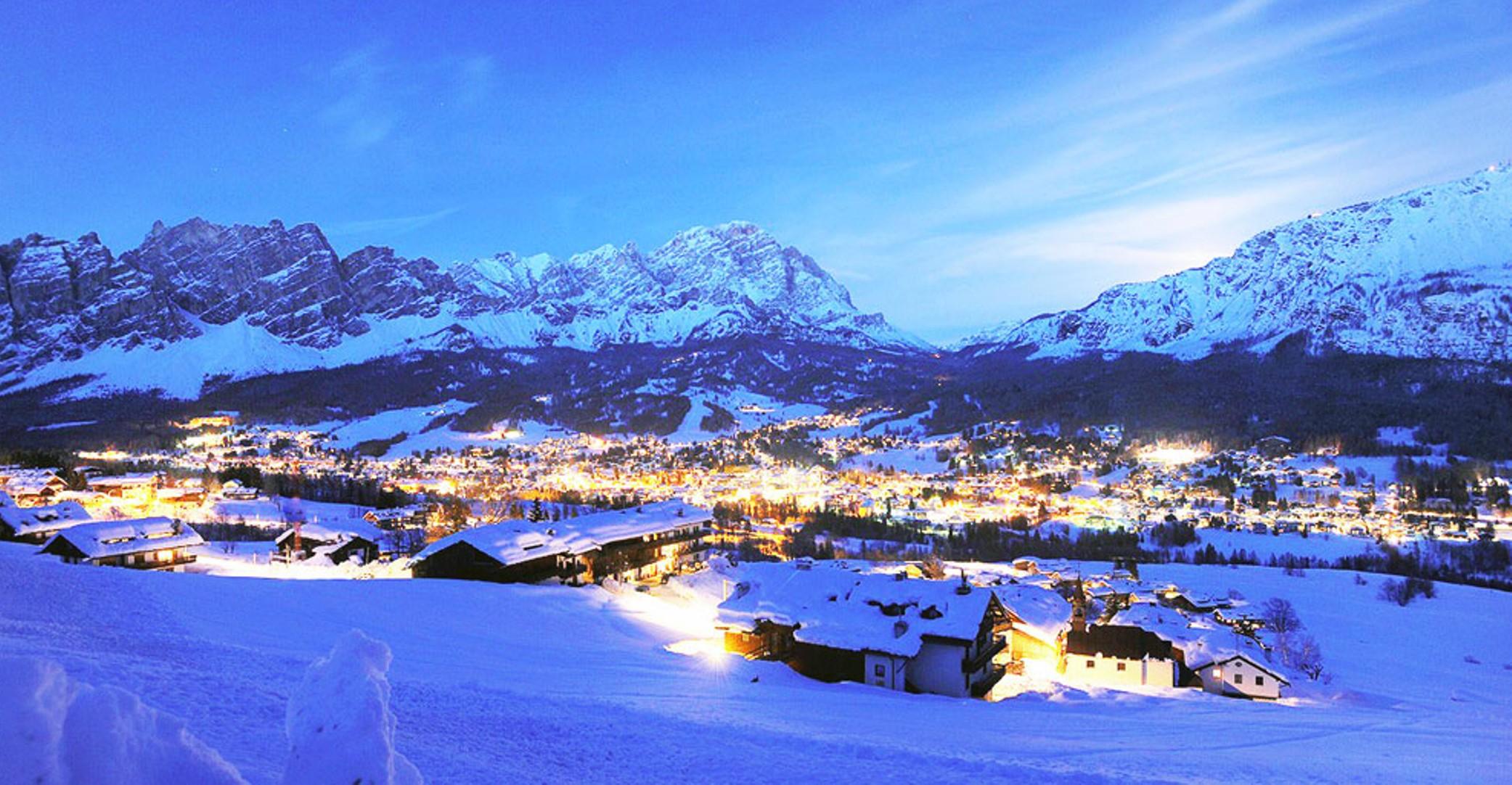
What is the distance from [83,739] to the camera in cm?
239

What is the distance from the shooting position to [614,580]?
3997 centimetres

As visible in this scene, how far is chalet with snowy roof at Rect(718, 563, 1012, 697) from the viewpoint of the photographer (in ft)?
79.4

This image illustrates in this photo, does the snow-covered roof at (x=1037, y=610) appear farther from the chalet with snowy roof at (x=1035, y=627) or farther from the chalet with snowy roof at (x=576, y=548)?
the chalet with snowy roof at (x=576, y=548)

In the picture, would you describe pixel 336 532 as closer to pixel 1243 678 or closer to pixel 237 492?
pixel 237 492

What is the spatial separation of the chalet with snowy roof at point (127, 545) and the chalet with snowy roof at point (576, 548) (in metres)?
12.6

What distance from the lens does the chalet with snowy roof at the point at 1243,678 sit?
28.8 meters

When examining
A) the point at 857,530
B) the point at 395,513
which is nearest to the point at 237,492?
the point at 395,513

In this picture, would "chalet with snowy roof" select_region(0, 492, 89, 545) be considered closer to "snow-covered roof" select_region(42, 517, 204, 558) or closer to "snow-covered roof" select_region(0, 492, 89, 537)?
"snow-covered roof" select_region(0, 492, 89, 537)

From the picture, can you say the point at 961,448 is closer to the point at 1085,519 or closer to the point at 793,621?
the point at 1085,519

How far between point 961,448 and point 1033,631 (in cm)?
12401

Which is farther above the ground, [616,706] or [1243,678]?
[616,706]

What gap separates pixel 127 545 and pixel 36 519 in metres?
11.7

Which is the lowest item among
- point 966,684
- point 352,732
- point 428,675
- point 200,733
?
point 966,684

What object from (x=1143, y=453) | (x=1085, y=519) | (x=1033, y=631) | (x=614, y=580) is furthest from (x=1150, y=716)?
(x=1143, y=453)
